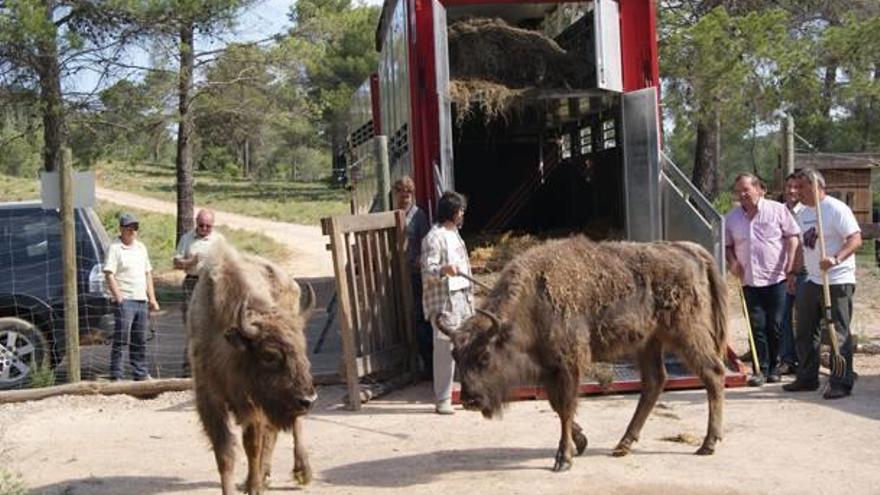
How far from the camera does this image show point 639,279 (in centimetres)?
726

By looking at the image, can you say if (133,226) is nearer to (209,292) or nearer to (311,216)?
(209,292)

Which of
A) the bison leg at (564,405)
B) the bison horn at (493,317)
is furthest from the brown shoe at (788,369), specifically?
the bison horn at (493,317)

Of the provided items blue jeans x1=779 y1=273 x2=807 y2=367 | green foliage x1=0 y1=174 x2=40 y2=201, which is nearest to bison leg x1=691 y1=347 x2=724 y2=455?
blue jeans x1=779 y1=273 x2=807 y2=367

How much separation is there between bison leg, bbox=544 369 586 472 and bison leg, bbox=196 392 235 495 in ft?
7.08

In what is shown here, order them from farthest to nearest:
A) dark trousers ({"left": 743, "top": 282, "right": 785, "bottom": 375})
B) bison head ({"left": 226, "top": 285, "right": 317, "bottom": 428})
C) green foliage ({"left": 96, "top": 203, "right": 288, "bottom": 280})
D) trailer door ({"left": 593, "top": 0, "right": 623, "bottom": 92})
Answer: green foliage ({"left": 96, "top": 203, "right": 288, "bottom": 280}), trailer door ({"left": 593, "top": 0, "right": 623, "bottom": 92}), dark trousers ({"left": 743, "top": 282, "right": 785, "bottom": 375}), bison head ({"left": 226, "top": 285, "right": 317, "bottom": 428})

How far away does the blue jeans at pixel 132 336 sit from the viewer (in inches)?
399

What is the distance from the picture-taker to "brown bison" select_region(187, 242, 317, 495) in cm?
559

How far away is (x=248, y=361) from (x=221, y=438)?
0.67 meters

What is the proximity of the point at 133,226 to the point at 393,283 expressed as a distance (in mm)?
2708

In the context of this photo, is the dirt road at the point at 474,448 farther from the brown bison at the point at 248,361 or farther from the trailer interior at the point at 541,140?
the trailer interior at the point at 541,140

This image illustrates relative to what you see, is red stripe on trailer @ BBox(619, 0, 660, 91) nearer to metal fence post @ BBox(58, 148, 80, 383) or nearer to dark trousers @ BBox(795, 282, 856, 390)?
dark trousers @ BBox(795, 282, 856, 390)

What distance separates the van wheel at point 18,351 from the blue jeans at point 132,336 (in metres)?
0.81

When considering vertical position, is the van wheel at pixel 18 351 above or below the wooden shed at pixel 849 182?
below

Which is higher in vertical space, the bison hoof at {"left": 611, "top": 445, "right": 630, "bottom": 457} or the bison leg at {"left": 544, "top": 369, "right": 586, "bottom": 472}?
the bison leg at {"left": 544, "top": 369, "right": 586, "bottom": 472}
